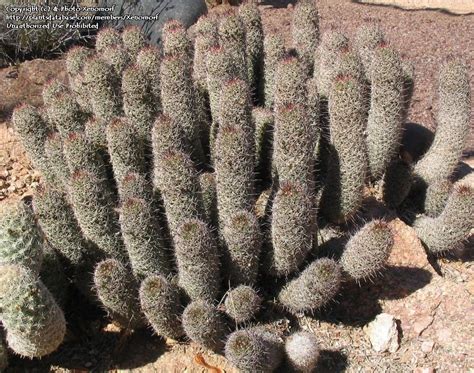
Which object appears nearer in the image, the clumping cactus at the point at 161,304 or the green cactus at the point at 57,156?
the clumping cactus at the point at 161,304

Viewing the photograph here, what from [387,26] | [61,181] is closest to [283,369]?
[61,181]

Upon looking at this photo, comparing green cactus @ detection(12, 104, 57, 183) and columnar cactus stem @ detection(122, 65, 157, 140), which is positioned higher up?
columnar cactus stem @ detection(122, 65, 157, 140)

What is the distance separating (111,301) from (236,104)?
1.38 meters

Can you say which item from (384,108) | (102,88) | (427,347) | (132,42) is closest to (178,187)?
(102,88)

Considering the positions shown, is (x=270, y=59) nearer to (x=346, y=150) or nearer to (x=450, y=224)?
(x=346, y=150)

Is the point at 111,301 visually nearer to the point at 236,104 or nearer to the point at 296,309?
the point at 296,309

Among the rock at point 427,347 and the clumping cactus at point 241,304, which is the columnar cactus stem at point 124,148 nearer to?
the clumping cactus at point 241,304

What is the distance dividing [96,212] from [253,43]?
226 centimetres

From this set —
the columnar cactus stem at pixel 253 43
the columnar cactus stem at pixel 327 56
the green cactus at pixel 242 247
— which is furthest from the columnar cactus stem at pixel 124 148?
the columnar cactus stem at pixel 327 56

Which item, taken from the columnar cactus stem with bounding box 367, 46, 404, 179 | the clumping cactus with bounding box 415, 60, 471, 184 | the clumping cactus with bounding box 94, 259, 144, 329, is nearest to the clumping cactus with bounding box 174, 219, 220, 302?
the clumping cactus with bounding box 94, 259, 144, 329

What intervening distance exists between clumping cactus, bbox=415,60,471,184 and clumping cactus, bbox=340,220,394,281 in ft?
4.52

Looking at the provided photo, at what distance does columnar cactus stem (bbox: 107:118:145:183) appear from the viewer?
3.31m

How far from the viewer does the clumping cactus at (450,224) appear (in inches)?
132

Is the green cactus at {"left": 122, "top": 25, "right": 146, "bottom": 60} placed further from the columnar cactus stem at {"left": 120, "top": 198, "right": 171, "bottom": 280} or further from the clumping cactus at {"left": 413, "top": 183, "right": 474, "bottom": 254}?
the clumping cactus at {"left": 413, "top": 183, "right": 474, "bottom": 254}
